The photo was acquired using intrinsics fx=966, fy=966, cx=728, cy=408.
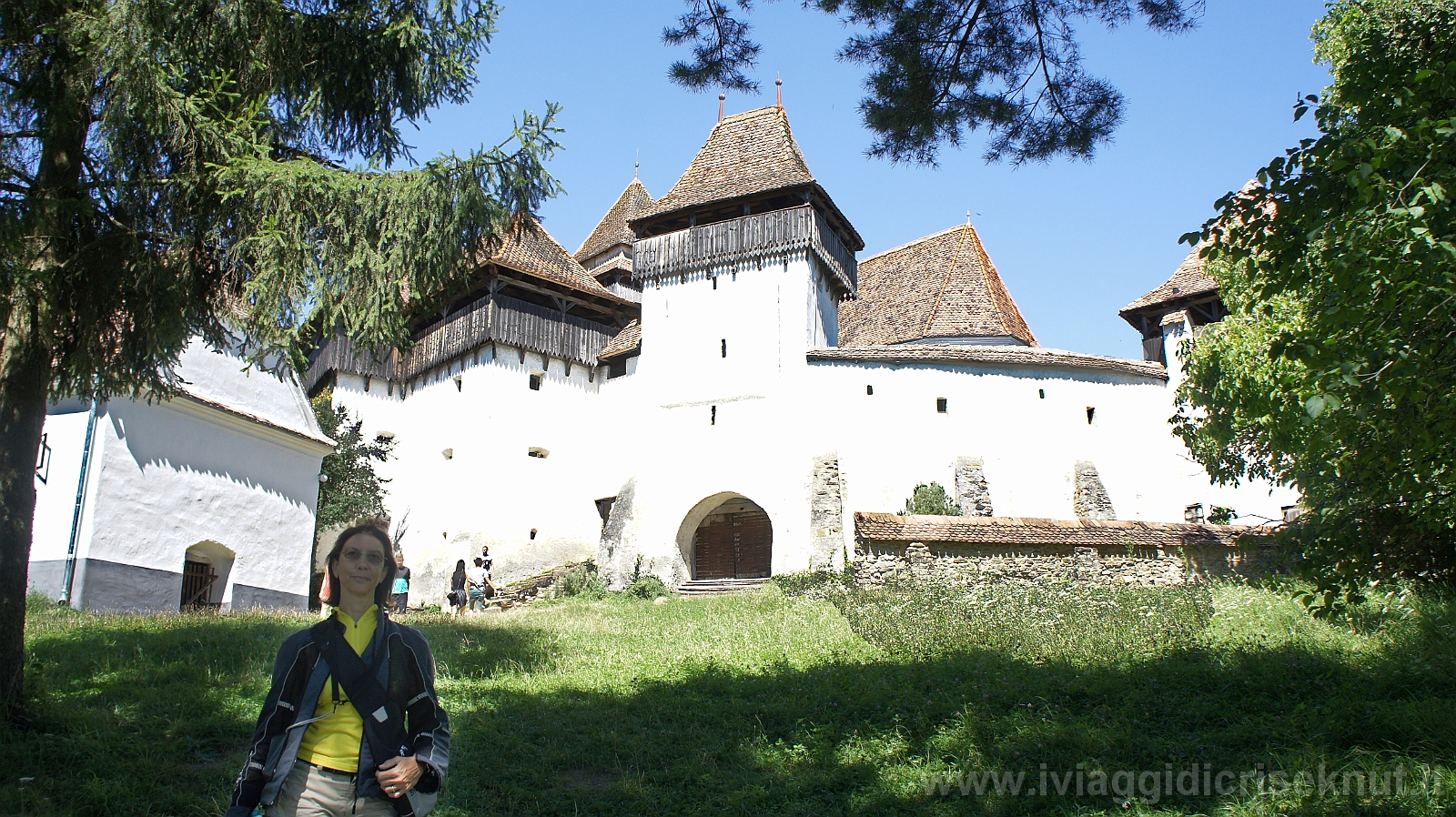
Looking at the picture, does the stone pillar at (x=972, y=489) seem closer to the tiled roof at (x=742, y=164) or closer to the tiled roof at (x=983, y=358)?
the tiled roof at (x=983, y=358)

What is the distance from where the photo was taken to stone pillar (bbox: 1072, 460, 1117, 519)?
69.6 ft

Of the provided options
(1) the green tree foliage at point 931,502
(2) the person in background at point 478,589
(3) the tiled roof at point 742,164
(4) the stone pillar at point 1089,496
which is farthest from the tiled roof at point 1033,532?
(3) the tiled roof at point 742,164

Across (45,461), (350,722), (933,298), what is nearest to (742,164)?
(933,298)

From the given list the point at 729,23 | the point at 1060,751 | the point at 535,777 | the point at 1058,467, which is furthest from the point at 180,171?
the point at 1058,467

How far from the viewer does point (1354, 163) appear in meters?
4.84

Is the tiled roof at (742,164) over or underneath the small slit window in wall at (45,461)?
over

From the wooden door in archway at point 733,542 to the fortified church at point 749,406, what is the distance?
5cm

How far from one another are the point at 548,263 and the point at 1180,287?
53.5ft

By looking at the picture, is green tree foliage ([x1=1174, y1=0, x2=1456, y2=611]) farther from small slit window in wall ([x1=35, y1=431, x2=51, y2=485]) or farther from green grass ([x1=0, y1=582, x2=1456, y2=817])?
small slit window in wall ([x1=35, y1=431, x2=51, y2=485])

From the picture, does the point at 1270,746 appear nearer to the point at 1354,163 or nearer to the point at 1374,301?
the point at 1374,301

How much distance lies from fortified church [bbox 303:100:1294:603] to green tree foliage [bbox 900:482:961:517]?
20.7 inches

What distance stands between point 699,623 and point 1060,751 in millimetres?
7347

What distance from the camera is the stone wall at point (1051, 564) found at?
14117mm

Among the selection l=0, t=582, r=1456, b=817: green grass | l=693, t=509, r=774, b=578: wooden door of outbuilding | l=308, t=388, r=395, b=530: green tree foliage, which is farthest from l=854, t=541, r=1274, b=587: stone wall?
l=308, t=388, r=395, b=530: green tree foliage
